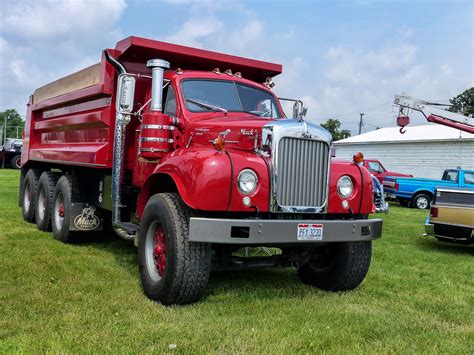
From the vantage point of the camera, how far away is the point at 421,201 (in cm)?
1842

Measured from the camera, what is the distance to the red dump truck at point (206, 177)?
4.32 m

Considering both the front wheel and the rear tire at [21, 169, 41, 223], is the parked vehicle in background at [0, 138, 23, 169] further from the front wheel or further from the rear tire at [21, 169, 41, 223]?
the front wheel

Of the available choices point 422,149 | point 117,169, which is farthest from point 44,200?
point 422,149

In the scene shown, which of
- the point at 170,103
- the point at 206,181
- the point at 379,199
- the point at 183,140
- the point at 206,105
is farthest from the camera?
the point at 379,199

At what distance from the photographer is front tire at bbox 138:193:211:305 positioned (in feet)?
14.3

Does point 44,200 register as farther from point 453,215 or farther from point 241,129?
point 453,215

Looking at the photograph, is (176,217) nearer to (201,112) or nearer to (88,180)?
(201,112)

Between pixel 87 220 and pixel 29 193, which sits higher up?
pixel 29 193

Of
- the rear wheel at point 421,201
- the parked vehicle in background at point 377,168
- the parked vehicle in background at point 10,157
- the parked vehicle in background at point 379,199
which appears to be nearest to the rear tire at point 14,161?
the parked vehicle in background at point 10,157

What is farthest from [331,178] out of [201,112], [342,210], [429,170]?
[429,170]

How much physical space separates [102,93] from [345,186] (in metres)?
3.43

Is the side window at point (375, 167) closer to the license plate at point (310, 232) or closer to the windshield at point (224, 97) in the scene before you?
the windshield at point (224, 97)

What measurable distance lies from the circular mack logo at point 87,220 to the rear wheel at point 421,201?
1401 cm

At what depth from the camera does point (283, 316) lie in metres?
4.39
